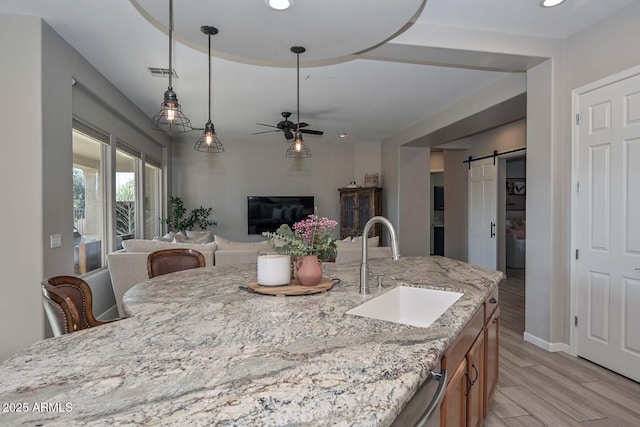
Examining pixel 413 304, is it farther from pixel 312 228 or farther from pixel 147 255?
pixel 147 255

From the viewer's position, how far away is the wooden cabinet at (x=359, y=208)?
772 centimetres

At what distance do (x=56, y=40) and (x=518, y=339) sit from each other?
5018 millimetres

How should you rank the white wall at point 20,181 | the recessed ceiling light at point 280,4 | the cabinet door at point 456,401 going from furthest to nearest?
1. the white wall at point 20,181
2. the recessed ceiling light at point 280,4
3. the cabinet door at point 456,401

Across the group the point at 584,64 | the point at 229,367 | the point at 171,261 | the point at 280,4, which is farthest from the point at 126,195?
the point at 584,64

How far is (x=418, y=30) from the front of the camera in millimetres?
3014

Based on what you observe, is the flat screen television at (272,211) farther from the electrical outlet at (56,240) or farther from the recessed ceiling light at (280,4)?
the recessed ceiling light at (280,4)

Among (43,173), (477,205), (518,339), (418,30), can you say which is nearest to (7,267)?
(43,173)

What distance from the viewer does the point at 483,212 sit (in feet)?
23.1

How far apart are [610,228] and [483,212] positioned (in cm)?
421

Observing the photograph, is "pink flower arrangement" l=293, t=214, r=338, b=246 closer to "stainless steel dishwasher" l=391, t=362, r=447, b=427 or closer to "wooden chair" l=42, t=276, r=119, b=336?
"stainless steel dishwasher" l=391, t=362, r=447, b=427

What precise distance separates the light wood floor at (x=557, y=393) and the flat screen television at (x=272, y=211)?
16.7 ft

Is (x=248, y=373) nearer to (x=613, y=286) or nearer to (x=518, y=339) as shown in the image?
(x=613, y=286)

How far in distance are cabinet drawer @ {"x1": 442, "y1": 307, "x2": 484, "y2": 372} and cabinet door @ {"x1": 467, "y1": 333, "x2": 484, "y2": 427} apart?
5cm

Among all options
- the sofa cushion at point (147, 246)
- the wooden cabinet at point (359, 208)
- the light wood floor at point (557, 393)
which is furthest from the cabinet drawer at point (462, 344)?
the wooden cabinet at point (359, 208)
